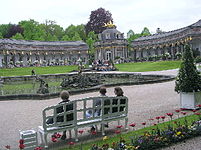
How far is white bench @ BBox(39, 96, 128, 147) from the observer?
5.82 metres

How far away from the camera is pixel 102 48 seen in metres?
75.0

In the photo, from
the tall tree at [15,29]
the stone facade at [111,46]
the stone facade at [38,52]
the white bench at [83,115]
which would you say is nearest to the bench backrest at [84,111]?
the white bench at [83,115]

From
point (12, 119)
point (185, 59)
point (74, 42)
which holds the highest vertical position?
point (74, 42)

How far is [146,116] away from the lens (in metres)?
8.40

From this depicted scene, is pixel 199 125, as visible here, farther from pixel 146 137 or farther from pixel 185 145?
pixel 146 137

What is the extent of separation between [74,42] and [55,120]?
270 ft

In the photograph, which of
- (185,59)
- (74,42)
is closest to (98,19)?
(74,42)

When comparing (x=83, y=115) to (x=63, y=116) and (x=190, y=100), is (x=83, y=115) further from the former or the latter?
(x=190, y=100)

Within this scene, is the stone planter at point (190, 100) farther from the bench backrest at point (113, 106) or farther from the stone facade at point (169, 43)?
the stone facade at point (169, 43)

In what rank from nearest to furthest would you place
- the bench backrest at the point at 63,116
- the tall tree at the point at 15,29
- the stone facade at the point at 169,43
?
the bench backrest at the point at 63,116 < the stone facade at the point at 169,43 < the tall tree at the point at 15,29

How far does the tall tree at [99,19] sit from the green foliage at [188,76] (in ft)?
264

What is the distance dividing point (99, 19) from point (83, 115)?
85.1 metres

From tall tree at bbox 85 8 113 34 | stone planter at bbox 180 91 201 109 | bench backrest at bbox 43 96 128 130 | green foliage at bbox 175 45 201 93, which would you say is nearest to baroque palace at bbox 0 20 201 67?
tall tree at bbox 85 8 113 34

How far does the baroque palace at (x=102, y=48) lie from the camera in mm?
65000
